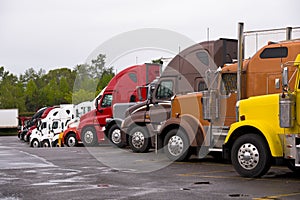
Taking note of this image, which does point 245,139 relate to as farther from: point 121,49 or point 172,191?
point 121,49

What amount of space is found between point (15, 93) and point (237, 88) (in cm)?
6922

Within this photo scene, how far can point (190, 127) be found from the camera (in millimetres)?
16172

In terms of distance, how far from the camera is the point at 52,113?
36.6m

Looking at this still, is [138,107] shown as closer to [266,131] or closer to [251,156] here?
[251,156]

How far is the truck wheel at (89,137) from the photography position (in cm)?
2639

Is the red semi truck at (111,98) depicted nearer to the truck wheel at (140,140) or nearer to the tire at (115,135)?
the tire at (115,135)

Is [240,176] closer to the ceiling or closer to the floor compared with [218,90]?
closer to the floor

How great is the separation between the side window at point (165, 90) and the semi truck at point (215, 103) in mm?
1242

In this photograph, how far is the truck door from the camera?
86.6 feet

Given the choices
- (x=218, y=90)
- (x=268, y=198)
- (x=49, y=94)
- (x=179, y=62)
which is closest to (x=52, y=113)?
(x=179, y=62)

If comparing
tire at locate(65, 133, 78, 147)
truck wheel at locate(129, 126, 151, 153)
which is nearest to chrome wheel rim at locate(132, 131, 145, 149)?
truck wheel at locate(129, 126, 151, 153)

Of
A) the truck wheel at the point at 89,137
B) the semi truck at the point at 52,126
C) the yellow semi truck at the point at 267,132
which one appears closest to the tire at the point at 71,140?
the truck wheel at the point at 89,137

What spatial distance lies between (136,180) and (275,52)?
16.2 ft

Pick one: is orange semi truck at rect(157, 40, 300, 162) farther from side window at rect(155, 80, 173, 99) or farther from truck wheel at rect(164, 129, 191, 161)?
side window at rect(155, 80, 173, 99)
